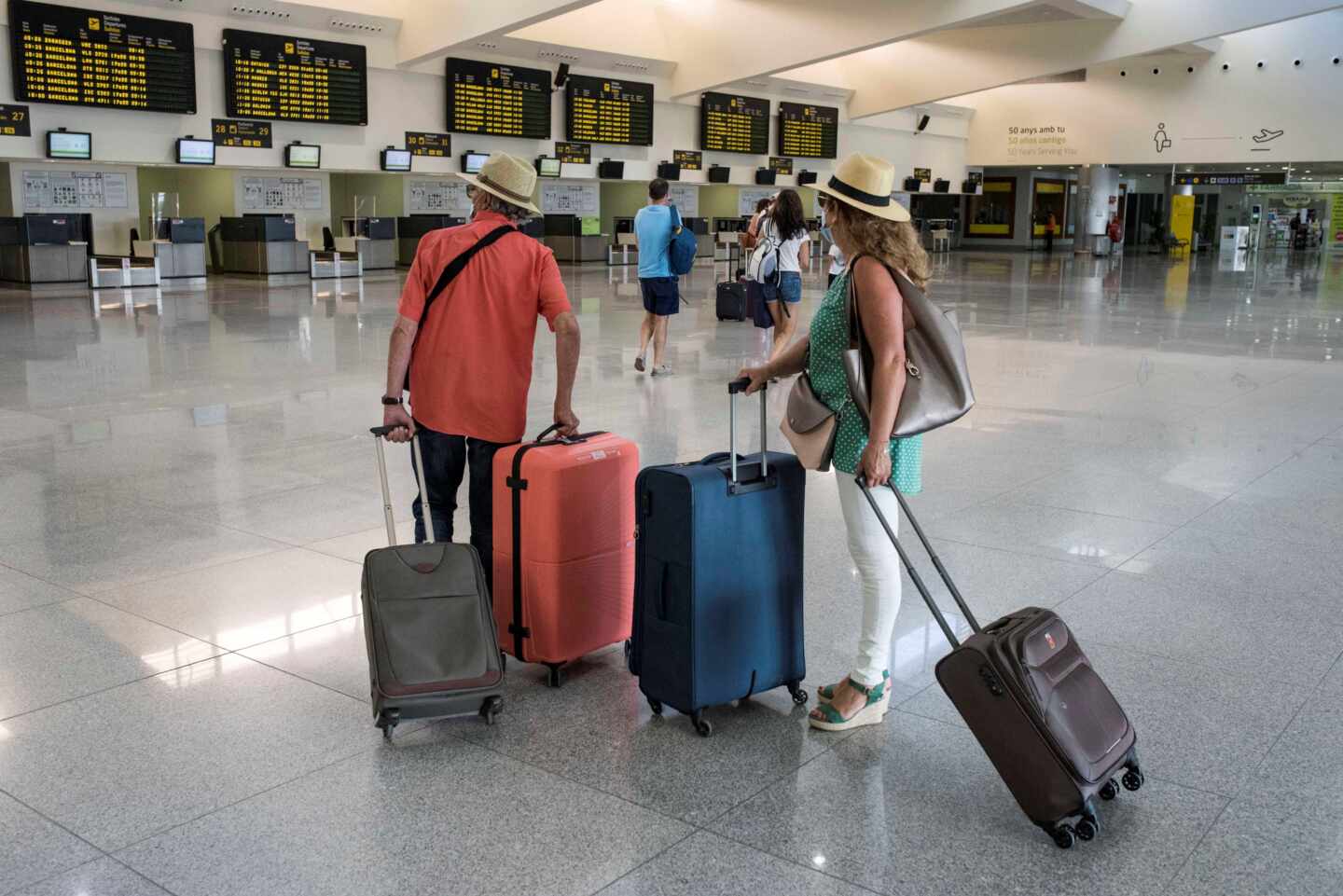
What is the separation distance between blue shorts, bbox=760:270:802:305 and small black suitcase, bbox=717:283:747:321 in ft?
6.99

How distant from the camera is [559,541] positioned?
3.60 m

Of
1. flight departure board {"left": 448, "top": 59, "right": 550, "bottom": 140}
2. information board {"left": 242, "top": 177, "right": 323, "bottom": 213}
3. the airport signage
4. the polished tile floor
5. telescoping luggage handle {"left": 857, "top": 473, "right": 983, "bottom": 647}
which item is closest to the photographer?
the polished tile floor

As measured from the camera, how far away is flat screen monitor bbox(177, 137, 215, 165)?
19.9 m

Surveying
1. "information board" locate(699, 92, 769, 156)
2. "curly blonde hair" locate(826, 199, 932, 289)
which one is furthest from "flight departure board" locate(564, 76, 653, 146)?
"curly blonde hair" locate(826, 199, 932, 289)

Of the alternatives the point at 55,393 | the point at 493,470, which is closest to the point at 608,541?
the point at 493,470

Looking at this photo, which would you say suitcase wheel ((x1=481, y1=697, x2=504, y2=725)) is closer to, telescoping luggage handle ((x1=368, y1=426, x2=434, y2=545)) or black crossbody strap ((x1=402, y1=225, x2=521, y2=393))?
telescoping luggage handle ((x1=368, y1=426, x2=434, y2=545))

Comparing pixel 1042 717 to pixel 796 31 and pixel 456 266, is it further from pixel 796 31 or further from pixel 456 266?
pixel 796 31

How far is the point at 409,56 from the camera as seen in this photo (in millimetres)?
22125

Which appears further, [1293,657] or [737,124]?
[737,124]

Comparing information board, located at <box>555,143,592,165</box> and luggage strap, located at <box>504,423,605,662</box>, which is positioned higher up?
information board, located at <box>555,143,592,165</box>

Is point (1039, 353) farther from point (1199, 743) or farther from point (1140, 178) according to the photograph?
point (1140, 178)

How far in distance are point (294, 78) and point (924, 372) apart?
20384 mm

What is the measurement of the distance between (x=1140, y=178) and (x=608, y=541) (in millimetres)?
49832

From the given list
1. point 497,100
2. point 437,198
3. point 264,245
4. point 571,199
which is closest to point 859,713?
point 264,245
